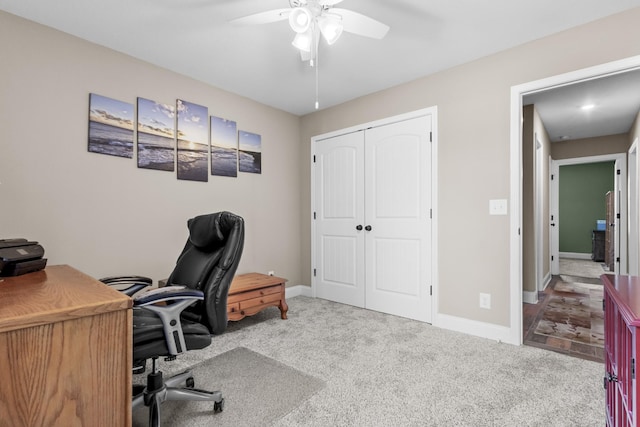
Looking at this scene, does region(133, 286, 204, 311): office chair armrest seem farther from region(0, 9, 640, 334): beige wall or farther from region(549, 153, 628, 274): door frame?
region(549, 153, 628, 274): door frame

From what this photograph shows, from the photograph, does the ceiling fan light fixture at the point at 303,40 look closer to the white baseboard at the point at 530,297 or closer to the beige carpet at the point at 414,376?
the beige carpet at the point at 414,376

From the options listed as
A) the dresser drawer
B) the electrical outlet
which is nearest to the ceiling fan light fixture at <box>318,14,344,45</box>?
the dresser drawer

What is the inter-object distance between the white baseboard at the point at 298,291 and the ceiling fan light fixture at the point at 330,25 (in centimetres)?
305

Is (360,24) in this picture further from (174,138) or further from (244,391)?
(244,391)

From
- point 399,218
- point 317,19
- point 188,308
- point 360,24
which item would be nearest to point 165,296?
point 188,308

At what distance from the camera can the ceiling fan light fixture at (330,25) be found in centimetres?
179

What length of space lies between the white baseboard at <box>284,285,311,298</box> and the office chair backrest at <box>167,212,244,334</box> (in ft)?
7.28

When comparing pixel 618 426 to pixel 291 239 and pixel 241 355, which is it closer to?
pixel 241 355

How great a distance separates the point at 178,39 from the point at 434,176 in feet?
8.23

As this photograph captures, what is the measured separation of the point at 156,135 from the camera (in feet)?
9.25

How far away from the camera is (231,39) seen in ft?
7.96

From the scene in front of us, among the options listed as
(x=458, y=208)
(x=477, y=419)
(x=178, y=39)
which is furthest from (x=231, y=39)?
(x=477, y=419)

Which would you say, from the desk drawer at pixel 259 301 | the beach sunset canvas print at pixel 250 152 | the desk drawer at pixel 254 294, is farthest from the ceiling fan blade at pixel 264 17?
the desk drawer at pixel 259 301

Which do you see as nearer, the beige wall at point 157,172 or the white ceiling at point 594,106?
the beige wall at point 157,172
